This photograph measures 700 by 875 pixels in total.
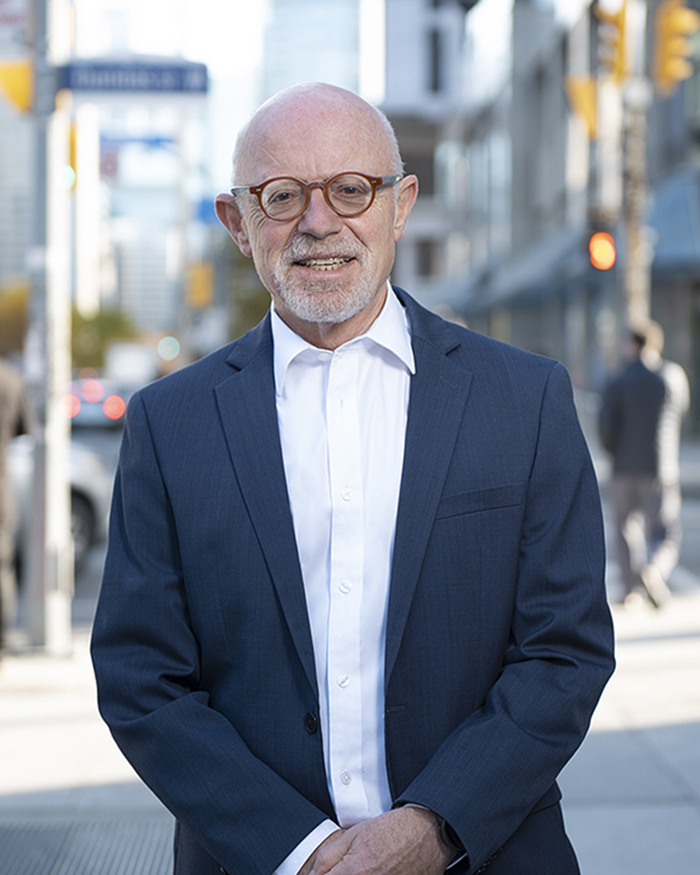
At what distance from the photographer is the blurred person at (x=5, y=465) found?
7.06m

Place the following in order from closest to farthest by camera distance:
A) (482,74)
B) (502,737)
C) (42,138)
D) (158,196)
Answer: (502,737), (42,138), (158,196), (482,74)

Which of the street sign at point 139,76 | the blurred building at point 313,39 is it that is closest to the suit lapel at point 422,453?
the street sign at point 139,76

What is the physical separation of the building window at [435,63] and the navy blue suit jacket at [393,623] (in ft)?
203

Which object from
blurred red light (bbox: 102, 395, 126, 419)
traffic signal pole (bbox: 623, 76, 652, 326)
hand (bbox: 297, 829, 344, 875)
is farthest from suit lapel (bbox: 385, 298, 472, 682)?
blurred red light (bbox: 102, 395, 126, 419)

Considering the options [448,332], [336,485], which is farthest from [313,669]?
[448,332]

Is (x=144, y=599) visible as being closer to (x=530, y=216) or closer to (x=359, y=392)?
(x=359, y=392)

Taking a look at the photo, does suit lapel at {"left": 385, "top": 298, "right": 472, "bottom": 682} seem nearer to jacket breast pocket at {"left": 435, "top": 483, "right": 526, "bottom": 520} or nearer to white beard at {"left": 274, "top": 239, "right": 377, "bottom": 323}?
jacket breast pocket at {"left": 435, "top": 483, "right": 526, "bottom": 520}

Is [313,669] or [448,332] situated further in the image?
[448,332]

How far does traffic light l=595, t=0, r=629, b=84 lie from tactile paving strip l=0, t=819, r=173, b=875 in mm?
9760

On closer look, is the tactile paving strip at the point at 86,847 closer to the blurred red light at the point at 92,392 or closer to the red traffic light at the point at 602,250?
the red traffic light at the point at 602,250

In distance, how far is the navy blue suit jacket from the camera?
1.98 m

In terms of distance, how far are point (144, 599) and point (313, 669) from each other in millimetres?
312

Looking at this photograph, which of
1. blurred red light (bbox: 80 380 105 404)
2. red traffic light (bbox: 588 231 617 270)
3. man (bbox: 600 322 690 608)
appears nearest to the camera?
man (bbox: 600 322 690 608)

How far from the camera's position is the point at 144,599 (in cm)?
205
